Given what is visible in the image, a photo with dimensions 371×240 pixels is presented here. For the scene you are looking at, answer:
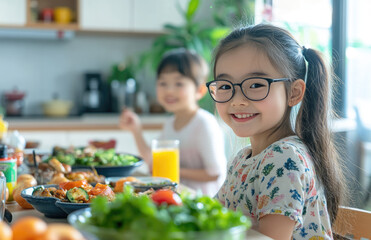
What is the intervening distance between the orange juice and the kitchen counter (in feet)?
7.70

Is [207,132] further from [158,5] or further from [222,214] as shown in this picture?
[158,5]

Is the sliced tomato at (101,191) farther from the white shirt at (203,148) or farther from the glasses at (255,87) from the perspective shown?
the white shirt at (203,148)

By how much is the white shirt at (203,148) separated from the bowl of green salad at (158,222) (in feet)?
5.05

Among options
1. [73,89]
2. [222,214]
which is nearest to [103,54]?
[73,89]

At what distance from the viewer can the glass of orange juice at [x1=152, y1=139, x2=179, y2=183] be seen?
75.6 inches

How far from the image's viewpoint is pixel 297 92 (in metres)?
1.42

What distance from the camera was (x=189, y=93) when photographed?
8.59 ft

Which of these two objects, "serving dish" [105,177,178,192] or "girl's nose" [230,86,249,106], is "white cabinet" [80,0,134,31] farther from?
"girl's nose" [230,86,249,106]

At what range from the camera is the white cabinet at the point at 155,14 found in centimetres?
457

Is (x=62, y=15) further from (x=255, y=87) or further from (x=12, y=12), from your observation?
(x=255, y=87)

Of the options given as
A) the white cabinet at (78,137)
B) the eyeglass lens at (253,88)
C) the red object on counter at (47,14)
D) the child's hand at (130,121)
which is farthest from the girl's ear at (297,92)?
the red object on counter at (47,14)

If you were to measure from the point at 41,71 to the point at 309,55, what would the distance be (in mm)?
3722

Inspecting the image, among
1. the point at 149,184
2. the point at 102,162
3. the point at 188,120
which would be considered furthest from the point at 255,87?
the point at 188,120

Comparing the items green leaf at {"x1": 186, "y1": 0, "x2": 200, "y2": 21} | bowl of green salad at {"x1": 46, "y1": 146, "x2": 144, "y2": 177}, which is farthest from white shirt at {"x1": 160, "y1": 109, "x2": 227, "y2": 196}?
green leaf at {"x1": 186, "y1": 0, "x2": 200, "y2": 21}
